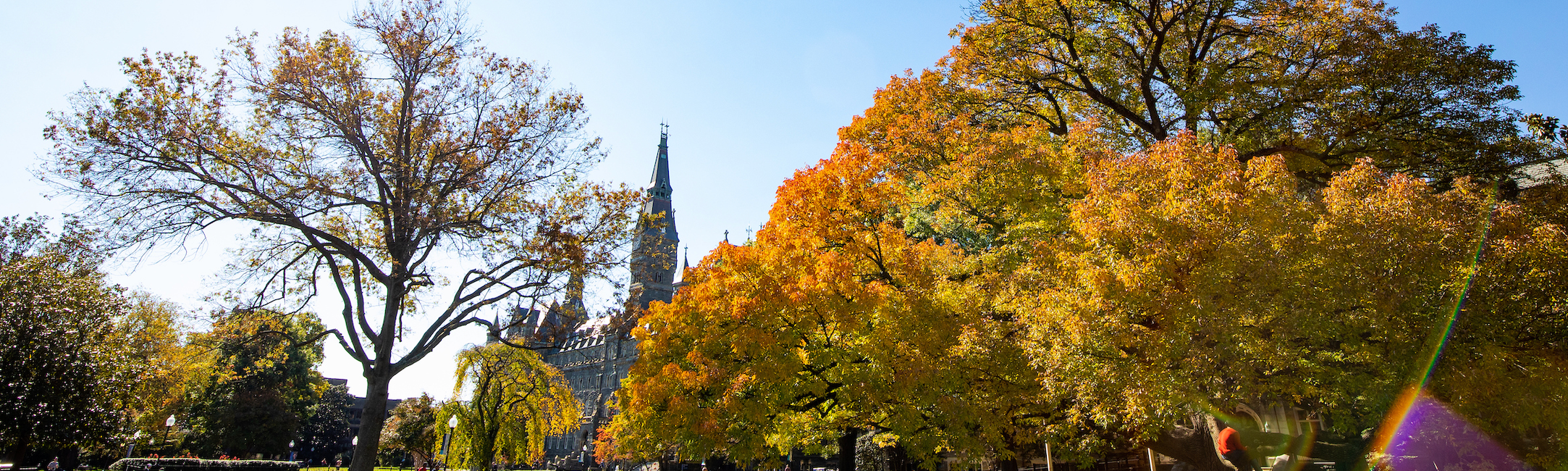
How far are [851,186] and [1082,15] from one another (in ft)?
25.3

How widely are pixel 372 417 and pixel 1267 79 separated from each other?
68.7ft

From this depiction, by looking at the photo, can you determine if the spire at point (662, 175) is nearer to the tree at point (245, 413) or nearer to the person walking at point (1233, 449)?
the tree at point (245, 413)

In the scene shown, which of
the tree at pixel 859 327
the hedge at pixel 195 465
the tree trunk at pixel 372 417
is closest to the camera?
the tree at pixel 859 327

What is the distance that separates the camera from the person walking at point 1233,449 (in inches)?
386

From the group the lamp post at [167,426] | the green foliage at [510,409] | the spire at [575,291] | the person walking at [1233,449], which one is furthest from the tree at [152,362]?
the person walking at [1233,449]

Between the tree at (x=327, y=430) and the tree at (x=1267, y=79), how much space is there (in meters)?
78.3

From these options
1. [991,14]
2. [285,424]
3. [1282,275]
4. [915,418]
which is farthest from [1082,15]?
[285,424]

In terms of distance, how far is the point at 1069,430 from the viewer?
491 inches

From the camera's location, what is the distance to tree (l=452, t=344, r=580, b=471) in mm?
30562

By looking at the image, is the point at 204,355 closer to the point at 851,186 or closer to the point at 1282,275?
the point at 851,186

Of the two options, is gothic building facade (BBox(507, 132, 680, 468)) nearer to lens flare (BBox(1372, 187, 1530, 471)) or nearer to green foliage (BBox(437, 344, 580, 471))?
green foliage (BBox(437, 344, 580, 471))

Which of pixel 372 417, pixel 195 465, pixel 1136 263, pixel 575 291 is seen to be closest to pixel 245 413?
pixel 195 465

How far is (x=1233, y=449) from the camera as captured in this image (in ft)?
33.3

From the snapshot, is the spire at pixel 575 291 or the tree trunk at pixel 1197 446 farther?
the spire at pixel 575 291
